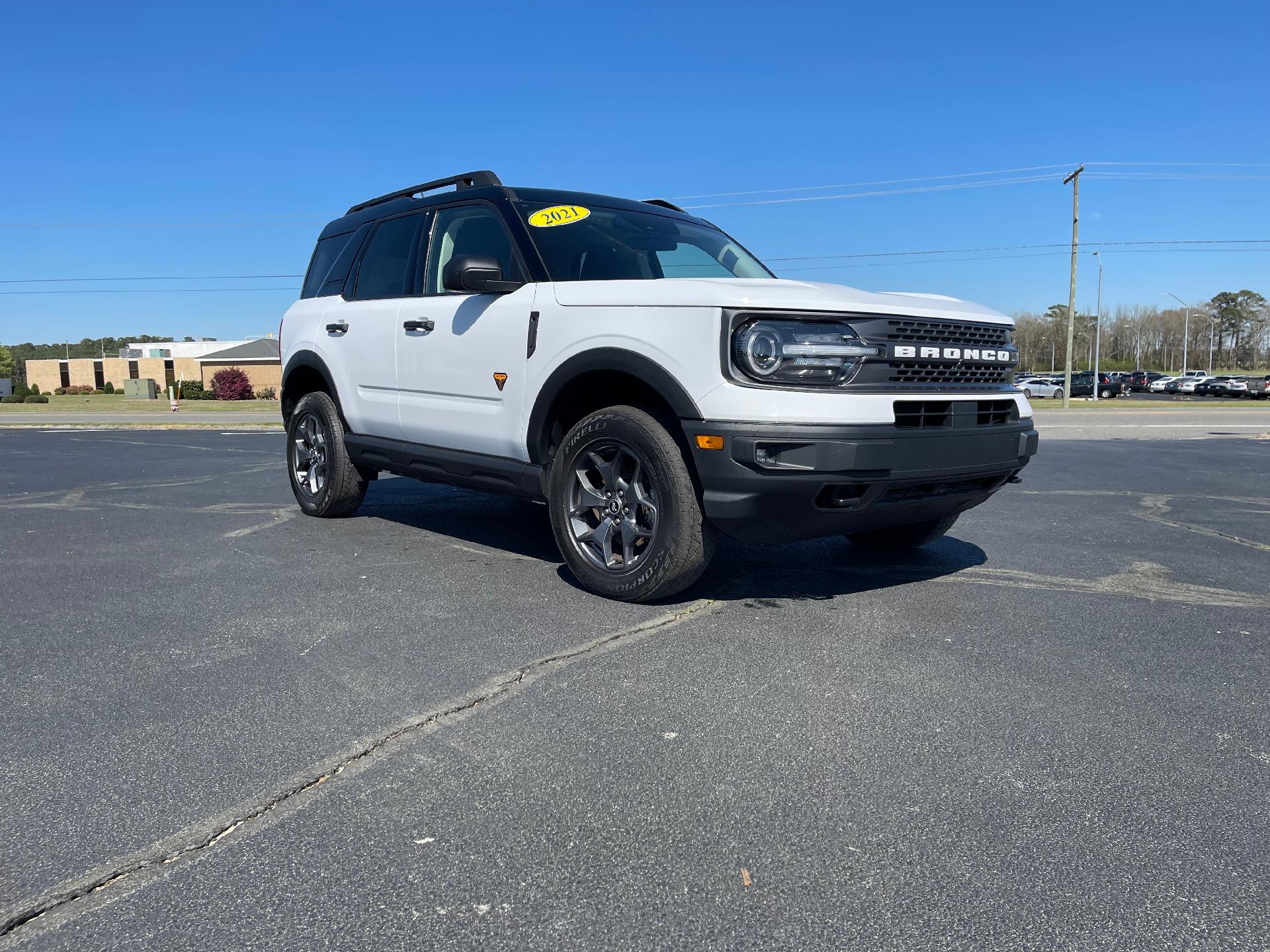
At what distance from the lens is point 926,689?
341 cm

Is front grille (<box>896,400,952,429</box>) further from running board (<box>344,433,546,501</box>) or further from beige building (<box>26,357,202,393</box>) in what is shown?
beige building (<box>26,357,202,393</box>)

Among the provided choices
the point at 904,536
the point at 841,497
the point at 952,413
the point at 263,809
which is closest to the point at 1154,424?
the point at 904,536

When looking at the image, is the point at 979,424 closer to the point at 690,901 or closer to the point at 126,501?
the point at 690,901

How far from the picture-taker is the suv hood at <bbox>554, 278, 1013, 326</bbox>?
13.3ft

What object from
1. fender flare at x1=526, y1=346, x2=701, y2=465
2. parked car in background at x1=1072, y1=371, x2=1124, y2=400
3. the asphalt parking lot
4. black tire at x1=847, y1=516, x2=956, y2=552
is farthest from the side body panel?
parked car in background at x1=1072, y1=371, x2=1124, y2=400

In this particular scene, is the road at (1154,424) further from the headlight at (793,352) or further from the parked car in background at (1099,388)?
the parked car in background at (1099,388)

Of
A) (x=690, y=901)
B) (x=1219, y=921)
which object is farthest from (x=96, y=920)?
(x=1219, y=921)

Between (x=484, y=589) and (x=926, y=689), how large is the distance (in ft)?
7.49

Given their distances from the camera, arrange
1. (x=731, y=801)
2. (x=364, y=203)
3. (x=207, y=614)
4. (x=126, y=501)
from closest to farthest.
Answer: (x=731, y=801) → (x=207, y=614) → (x=364, y=203) → (x=126, y=501)

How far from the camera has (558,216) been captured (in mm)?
5379

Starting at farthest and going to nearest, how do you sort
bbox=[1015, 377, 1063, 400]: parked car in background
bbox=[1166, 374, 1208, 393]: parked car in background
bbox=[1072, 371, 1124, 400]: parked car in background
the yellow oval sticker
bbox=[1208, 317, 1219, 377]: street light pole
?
bbox=[1208, 317, 1219, 377]: street light pole → bbox=[1166, 374, 1208, 393]: parked car in background → bbox=[1072, 371, 1124, 400]: parked car in background → bbox=[1015, 377, 1063, 400]: parked car in background → the yellow oval sticker

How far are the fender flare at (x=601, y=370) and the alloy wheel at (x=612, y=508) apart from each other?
34cm

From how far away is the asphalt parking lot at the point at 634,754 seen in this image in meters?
2.08

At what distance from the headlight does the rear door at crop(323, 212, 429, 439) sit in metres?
2.69
